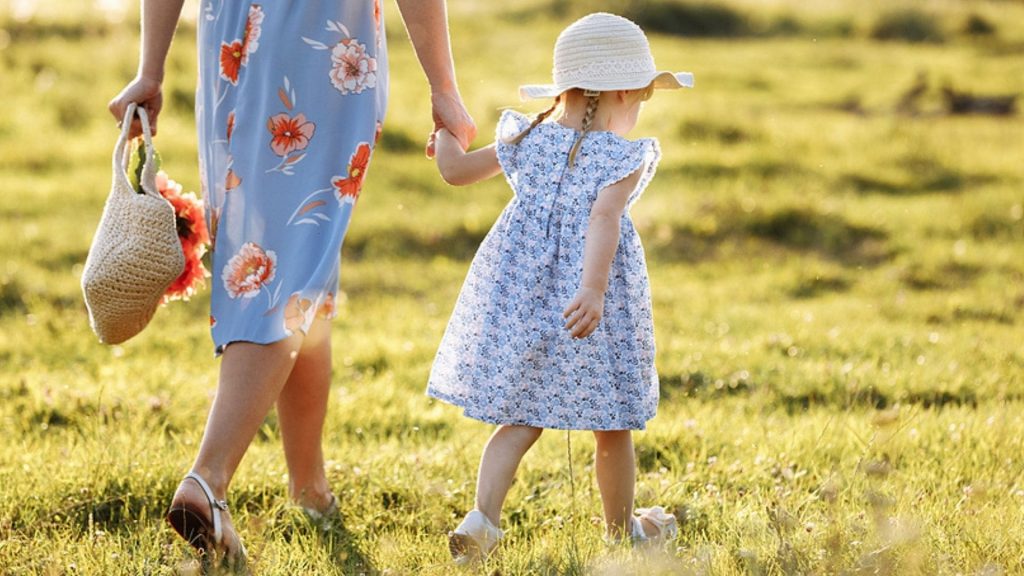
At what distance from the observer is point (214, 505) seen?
314 cm

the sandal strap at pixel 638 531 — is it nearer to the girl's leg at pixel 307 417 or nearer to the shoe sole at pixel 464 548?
the shoe sole at pixel 464 548

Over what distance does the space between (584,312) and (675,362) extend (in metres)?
2.55

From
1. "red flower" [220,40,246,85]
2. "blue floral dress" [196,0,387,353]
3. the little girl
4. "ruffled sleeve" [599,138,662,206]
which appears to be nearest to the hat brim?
the little girl

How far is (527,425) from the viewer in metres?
3.33

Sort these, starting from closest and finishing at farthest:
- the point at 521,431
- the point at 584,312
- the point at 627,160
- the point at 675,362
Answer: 1. the point at 584,312
2. the point at 627,160
3. the point at 521,431
4. the point at 675,362

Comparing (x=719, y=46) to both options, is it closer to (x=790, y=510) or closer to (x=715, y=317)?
(x=715, y=317)

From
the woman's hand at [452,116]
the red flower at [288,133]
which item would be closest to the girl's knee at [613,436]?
the woman's hand at [452,116]

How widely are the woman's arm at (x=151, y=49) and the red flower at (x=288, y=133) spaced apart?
1.25ft

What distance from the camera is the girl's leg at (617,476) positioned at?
343cm

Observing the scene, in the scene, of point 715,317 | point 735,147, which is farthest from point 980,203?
point 715,317

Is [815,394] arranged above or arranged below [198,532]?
below

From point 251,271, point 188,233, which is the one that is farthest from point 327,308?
point 188,233

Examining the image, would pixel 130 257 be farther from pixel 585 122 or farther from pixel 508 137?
pixel 585 122

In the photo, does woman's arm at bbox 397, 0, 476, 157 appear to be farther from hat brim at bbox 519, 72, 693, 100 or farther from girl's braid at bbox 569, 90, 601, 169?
girl's braid at bbox 569, 90, 601, 169
